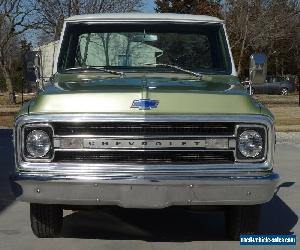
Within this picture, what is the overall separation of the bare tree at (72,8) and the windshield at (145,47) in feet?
67.6

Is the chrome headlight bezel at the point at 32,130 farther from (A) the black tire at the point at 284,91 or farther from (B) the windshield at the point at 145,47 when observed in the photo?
(A) the black tire at the point at 284,91

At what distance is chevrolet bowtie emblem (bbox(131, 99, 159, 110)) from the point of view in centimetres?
539

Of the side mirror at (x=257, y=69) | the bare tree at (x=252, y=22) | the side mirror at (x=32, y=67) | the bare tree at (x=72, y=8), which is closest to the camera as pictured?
the side mirror at (x=257, y=69)

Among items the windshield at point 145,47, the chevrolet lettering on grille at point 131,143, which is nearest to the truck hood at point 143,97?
the chevrolet lettering on grille at point 131,143

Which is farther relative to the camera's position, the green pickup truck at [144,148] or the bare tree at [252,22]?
the bare tree at [252,22]

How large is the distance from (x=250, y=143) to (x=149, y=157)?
0.85 meters

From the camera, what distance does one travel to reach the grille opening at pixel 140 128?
5.40m

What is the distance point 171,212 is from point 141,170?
236 cm

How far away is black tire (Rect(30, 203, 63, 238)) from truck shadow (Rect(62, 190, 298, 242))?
0.74 feet

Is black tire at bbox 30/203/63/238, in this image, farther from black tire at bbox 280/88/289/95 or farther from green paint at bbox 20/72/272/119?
black tire at bbox 280/88/289/95

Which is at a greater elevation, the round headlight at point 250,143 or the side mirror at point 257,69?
the side mirror at point 257,69

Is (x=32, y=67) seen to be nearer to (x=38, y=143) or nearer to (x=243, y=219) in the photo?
(x=38, y=143)

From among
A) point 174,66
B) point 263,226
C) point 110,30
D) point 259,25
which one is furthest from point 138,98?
point 259,25

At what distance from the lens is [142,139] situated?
5422 mm
